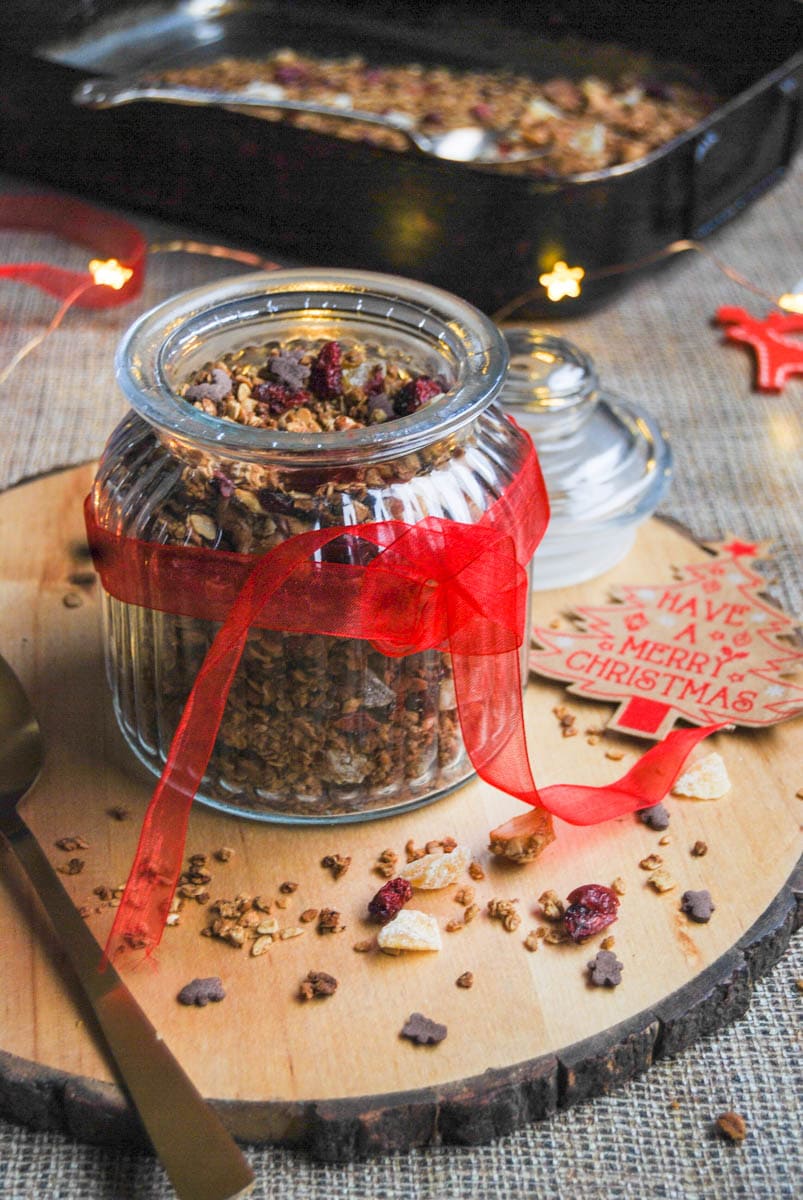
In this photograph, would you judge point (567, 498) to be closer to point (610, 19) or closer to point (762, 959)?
point (762, 959)

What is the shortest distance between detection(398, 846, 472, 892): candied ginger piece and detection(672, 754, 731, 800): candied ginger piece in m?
0.17

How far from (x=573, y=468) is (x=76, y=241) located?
1036 mm

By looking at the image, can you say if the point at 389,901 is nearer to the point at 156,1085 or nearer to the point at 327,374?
the point at 156,1085

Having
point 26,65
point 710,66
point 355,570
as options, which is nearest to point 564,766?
point 355,570

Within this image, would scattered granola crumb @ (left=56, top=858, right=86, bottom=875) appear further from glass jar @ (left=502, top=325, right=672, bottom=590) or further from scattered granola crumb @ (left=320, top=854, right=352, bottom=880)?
glass jar @ (left=502, top=325, right=672, bottom=590)

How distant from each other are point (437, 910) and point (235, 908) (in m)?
0.13

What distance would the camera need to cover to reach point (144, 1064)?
75 centimetres

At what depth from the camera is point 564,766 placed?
98 centimetres

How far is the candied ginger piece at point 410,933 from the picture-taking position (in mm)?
827

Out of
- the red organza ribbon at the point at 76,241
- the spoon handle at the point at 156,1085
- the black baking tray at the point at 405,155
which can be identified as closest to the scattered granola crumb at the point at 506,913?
the spoon handle at the point at 156,1085

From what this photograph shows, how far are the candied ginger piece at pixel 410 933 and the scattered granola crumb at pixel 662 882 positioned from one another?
0.15m

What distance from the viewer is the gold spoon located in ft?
2.29

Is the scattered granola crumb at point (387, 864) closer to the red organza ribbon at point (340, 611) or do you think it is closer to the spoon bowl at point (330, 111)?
the red organza ribbon at point (340, 611)

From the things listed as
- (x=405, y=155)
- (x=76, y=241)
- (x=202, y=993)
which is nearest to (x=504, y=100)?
(x=405, y=155)
